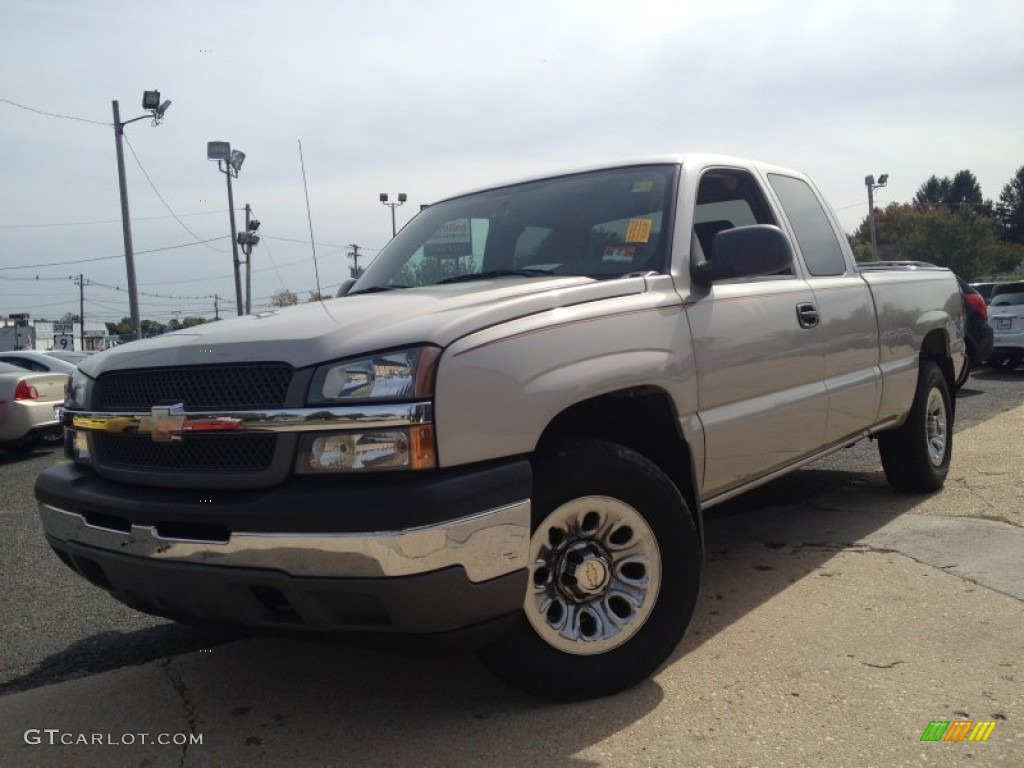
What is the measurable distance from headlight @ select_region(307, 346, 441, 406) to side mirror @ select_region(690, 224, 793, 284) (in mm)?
1378

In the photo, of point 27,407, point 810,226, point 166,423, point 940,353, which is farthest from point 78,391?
point 27,407

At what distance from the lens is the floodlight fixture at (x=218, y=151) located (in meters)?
24.7

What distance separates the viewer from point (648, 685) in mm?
2998

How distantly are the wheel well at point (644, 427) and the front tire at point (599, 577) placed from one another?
213 mm

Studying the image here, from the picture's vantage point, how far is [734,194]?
4273mm

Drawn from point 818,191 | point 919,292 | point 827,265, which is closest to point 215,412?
point 827,265

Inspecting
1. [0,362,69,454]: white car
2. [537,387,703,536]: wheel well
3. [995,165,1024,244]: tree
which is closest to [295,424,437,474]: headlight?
[537,387,703,536]: wheel well

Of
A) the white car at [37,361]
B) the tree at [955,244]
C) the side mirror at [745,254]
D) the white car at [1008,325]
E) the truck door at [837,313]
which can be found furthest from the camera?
the tree at [955,244]

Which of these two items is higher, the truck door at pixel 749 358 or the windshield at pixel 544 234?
the windshield at pixel 544 234

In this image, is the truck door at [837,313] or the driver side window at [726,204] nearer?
the driver side window at [726,204]

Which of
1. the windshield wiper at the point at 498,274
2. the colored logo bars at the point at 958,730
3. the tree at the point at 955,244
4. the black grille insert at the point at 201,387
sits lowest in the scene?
the colored logo bars at the point at 958,730

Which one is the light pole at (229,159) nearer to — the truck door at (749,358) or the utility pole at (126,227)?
the utility pole at (126,227)

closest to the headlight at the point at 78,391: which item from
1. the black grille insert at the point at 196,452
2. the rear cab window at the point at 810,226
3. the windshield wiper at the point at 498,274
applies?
the black grille insert at the point at 196,452

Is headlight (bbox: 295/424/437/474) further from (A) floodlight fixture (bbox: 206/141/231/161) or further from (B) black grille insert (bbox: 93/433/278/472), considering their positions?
(A) floodlight fixture (bbox: 206/141/231/161)
